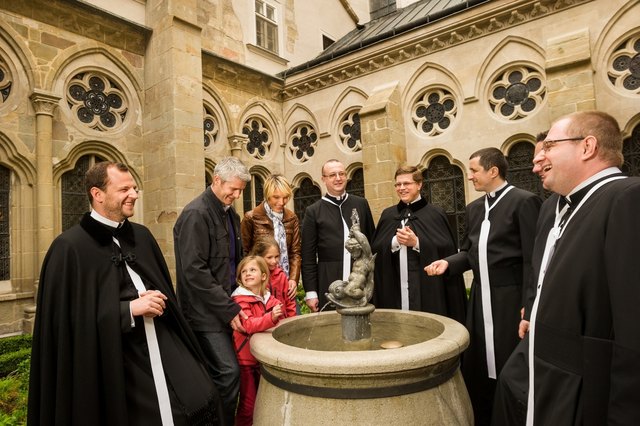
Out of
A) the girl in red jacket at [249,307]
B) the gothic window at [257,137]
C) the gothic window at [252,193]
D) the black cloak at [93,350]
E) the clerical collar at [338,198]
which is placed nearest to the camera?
the black cloak at [93,350]

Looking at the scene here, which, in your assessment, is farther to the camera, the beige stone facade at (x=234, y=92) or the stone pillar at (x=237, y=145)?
the stone pillar at (x=237, y=145)

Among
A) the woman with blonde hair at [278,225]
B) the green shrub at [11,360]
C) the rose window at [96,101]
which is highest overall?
the rose window at [96,101]

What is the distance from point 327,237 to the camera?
13.1 ft

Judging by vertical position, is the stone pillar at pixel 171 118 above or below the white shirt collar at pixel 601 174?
above

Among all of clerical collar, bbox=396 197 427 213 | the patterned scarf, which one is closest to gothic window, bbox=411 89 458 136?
clerical collar, bbox=396 197 427 213

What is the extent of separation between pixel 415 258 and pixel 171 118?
6226 millimetres

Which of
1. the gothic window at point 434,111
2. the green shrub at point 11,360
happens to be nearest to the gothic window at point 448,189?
the gothic window at point 434,111

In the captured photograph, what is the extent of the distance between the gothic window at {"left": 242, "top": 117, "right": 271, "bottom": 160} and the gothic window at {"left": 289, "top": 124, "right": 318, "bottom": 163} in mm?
748

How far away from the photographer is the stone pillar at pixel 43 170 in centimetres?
698

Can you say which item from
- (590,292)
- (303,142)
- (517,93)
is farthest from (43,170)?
(517,93)

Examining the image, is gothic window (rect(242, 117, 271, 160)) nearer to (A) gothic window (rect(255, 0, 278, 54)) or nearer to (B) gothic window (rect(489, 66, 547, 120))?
(A) gothic window (rect(255, 0, 278, 54))

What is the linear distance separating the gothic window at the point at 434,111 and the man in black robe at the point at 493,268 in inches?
252

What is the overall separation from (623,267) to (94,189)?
2.55 m

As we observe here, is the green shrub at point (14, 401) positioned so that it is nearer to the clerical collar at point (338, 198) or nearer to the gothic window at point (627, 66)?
the clerical collar at point (338, 198)
